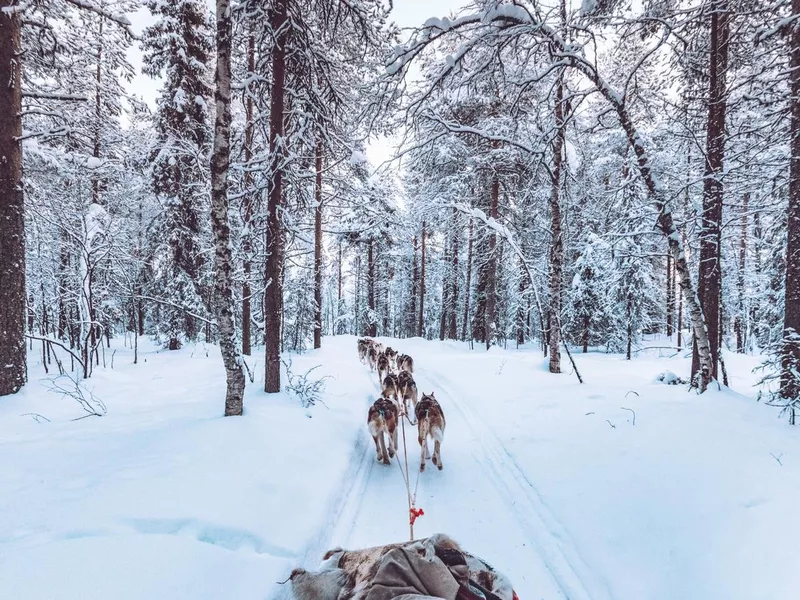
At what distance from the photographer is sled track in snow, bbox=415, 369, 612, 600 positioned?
10.3 feet

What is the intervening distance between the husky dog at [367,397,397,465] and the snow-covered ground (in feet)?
0.74

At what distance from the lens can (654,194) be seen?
5.74m

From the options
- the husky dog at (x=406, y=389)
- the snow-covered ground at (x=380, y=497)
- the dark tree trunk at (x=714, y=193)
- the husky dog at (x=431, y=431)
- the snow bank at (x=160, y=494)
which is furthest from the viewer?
the husky dog at (x=406, y=389)

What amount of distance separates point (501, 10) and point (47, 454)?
7910mm

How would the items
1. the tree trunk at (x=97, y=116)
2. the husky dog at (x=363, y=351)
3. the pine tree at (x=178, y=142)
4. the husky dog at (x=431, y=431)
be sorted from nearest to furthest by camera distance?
the husky dog at (x=431, y=431) < the pine tree at (x=178, y=142) < the tree trunk at (x=97, y=116) < the husky dog at (x=363, y=351)

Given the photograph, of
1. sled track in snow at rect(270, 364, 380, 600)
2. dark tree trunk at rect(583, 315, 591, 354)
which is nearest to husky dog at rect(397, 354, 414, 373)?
sled track in snow at rect(270, 364, 380, 600)

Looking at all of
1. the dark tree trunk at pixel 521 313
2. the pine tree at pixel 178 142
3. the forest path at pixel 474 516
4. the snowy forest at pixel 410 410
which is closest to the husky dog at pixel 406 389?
the snowy forest at pixel 410 410

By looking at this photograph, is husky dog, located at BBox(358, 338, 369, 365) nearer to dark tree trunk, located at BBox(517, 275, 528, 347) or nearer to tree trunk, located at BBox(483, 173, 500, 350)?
tree trunk, located at BBox(483, 173, 500, 350)

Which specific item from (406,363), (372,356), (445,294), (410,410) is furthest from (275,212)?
(445,294)

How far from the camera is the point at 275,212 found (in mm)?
7348

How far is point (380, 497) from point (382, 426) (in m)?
1.10

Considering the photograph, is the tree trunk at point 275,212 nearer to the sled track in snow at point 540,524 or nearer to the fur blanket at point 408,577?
the sled track in snow at point 540,524

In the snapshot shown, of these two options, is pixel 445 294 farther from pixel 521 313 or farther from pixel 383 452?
pixel 383 452

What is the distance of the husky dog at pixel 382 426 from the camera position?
5547mm
